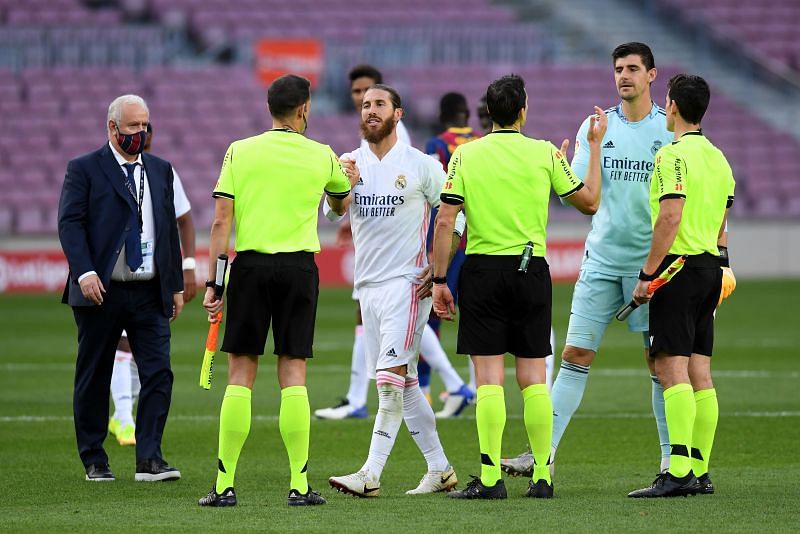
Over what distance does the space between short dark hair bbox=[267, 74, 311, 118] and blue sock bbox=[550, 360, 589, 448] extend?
2229 millimetres

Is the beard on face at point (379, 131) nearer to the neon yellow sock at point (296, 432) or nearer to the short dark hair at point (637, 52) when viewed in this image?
the short dark hair at point (637, 52)

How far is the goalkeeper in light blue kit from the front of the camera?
7777mm

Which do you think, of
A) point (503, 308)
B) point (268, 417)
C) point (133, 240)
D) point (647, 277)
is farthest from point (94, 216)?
point (268, 417)

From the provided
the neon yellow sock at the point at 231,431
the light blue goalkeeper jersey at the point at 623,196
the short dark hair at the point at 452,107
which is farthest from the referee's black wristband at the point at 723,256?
the short dark hair at the point at 452,107

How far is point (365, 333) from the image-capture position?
7.68 m

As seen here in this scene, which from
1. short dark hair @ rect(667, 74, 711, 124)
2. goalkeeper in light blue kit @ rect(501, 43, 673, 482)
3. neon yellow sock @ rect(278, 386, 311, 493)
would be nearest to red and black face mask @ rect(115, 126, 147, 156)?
neon yellow sock @ rect(278, 386, 311, 493)

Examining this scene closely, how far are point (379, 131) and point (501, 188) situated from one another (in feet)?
2.67

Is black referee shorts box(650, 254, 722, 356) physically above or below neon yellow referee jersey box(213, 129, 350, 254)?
below

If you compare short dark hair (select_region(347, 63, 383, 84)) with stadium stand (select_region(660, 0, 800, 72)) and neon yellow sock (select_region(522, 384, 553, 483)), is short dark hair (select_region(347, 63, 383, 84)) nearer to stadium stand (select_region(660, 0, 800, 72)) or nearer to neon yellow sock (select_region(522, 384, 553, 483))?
neon yellow sock (select_region(522, 384, 553, 483))

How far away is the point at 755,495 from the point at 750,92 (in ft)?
91.9

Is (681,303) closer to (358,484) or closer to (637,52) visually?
(637,52)

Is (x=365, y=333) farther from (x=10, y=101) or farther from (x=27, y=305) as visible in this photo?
(x=10, y=101)

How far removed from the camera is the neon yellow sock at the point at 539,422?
714 centimetres

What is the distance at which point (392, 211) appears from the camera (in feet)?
24.7
